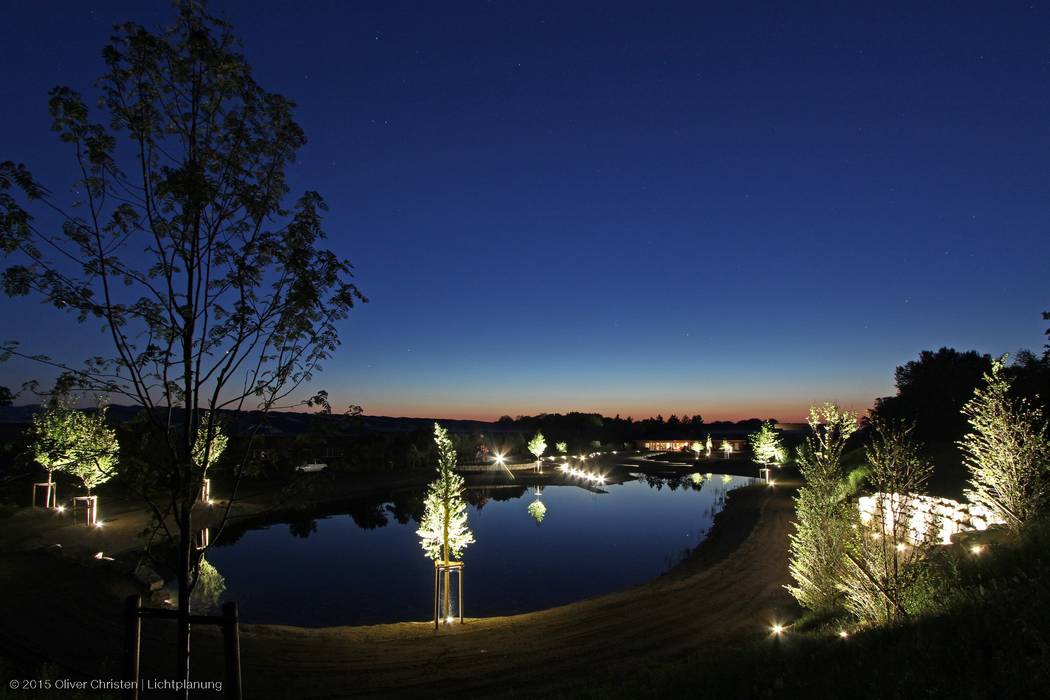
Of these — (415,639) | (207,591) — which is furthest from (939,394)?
(207,591)

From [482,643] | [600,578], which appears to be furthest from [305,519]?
[482,643]

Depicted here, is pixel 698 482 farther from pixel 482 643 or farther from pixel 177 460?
pixel 177 460

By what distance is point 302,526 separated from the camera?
49.7m

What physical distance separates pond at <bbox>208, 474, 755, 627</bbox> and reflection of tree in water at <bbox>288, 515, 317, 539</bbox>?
0.11m

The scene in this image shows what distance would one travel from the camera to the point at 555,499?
64.7m

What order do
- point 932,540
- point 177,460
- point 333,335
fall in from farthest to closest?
point 932,540 < point 333,335 < point 177,460

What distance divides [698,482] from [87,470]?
66391mm

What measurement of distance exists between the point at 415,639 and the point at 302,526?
3492 cm

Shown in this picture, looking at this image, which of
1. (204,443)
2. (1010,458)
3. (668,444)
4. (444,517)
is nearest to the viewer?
(204,443)

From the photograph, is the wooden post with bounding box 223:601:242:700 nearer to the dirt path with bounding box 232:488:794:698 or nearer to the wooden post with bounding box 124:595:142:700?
the wooden post with bounding box 124:595:142:700

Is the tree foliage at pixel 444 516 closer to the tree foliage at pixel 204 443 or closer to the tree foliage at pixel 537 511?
the tree foliage at pixel 204 443

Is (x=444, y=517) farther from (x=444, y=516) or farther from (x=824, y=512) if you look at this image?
(x=824, y=512)

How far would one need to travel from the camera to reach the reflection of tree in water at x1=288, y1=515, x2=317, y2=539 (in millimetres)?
46519

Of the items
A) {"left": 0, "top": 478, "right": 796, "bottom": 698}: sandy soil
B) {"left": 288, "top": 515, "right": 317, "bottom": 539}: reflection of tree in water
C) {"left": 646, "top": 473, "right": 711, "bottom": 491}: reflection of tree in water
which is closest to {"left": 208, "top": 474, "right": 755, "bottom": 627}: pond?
{"left": 288, "top": 515, "right": 317, "bottom": 539}: reflection of tree in water
